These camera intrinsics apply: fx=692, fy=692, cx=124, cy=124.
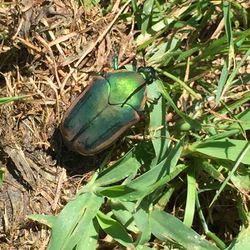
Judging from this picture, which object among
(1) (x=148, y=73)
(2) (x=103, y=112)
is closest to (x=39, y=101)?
(2) (x=103, y=112)

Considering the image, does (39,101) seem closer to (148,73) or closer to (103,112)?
(103,112)

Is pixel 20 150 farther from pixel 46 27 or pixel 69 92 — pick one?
pixel 46 27

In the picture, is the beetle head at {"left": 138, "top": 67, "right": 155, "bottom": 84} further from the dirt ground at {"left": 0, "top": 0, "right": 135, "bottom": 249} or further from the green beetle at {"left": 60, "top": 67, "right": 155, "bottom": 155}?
the dirt ground at {"left": 0, "top": 0, "right": 135, "bottom": 249}

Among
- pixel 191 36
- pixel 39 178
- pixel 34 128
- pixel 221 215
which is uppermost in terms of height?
pixel 191 36

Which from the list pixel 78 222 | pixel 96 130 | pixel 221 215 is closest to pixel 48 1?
pixel 96 130

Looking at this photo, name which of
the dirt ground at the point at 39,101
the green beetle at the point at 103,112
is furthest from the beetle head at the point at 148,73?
the dirt ground at the point at 39,101

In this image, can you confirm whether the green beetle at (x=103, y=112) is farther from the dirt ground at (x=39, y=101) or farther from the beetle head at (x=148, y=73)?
the dirt ground at (x=39, y=101)

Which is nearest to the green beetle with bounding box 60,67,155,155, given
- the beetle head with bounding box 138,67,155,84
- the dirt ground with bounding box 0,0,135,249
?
the beetle head with bounding box 138,67,155,84
